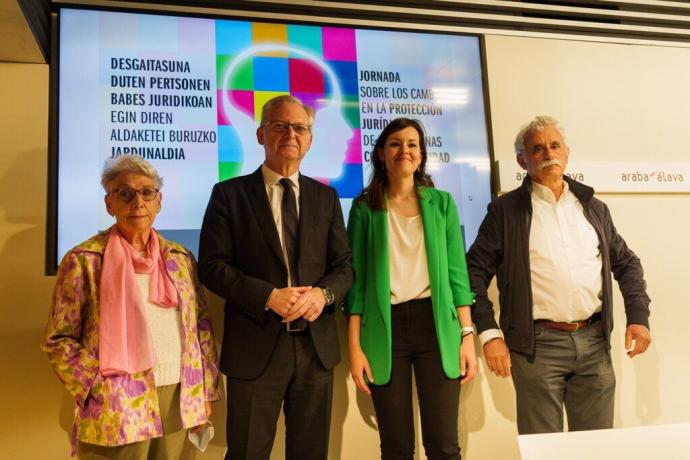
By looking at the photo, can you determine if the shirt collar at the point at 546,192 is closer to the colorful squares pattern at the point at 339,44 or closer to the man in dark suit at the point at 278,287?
the man in dark suit at the point at 278,287

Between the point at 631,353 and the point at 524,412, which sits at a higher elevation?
the point at 631,353

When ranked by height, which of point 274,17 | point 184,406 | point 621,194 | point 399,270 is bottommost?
point 184,406

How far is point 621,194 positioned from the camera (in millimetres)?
3289

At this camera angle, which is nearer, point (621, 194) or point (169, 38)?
point (169, 38)

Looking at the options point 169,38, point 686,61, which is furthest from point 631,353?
point 169,38

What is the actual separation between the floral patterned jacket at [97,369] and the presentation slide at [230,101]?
753 millimetres

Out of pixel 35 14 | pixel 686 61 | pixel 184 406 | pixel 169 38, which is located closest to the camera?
pixel 184 406

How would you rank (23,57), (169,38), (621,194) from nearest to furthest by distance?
(23,57) < (169,38) < (621,194)

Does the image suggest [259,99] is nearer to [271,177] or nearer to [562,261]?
[271,177]

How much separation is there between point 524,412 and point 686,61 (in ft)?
8.60

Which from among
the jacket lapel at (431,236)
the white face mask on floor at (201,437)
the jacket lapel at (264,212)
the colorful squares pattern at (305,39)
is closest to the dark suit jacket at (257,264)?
the jacket lapel at (264,212)

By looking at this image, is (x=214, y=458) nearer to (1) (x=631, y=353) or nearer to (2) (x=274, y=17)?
(1) (x=631, y=353)

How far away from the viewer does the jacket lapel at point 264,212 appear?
214 cm

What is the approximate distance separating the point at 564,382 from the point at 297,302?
1.21 m
